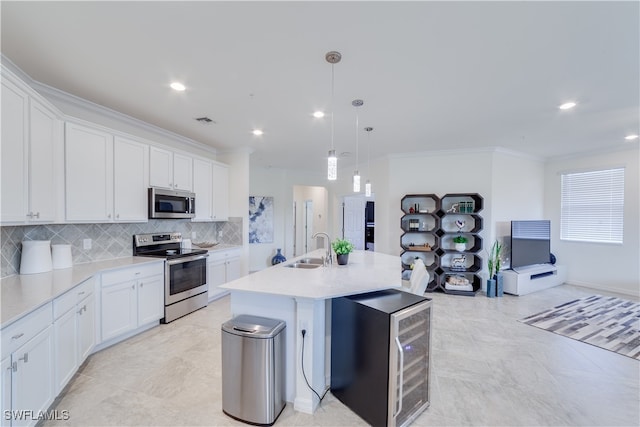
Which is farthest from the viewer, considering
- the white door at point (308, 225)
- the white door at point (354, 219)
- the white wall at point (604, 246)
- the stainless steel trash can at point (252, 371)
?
the white door at point (308, 225)

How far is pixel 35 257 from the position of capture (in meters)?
2.47

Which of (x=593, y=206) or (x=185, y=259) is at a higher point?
(x=593, y=206)

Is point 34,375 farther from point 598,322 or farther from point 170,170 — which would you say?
point 598,322

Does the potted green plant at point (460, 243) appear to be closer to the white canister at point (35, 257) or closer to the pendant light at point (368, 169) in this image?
the pendant light at point (368, 169)

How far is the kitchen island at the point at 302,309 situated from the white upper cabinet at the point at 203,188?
2585 millimetres

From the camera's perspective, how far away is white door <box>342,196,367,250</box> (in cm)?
761

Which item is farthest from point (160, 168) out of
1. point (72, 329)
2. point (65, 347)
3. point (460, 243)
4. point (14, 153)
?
point (460, 243)

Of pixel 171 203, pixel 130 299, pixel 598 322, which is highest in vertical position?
pixel 171 203

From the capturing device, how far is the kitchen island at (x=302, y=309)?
1993mm

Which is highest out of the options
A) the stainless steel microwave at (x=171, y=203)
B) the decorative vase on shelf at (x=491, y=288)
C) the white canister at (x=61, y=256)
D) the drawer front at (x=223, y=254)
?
the stainless steel microwave at (x=171, y=203)

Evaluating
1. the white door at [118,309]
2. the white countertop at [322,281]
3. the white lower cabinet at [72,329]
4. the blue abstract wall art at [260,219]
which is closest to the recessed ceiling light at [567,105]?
the white countertop at [322,281]

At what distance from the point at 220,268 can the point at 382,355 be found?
11.1 feet

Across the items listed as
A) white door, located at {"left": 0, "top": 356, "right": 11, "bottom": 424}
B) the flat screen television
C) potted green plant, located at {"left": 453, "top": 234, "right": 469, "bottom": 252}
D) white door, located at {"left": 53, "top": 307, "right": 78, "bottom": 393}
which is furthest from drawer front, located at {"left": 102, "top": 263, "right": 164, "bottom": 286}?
the flat screen television

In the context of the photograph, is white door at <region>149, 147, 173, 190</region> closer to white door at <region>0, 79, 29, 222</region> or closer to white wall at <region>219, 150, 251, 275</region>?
white wall at <region>219, 150, 251, 275</region>
